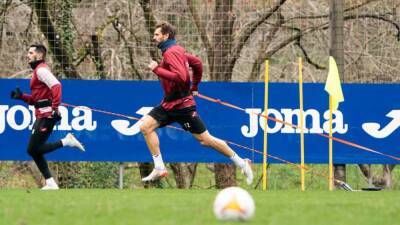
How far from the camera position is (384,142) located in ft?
54.2

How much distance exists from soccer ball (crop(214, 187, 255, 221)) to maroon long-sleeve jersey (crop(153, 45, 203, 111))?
518cm

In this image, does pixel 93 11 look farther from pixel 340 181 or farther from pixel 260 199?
pixel 260 199

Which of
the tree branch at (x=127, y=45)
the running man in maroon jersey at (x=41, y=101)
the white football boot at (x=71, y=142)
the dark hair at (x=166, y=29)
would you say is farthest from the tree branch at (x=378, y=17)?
the running man in maroon jersey at (x=41, y=101)

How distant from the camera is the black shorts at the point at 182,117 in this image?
13.9 metres

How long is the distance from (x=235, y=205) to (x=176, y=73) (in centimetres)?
546

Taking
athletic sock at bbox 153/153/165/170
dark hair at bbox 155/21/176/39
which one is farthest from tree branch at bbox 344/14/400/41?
athletic sock at bbox 153/153/165/170

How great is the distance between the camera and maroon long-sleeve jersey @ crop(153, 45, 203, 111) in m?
13.4

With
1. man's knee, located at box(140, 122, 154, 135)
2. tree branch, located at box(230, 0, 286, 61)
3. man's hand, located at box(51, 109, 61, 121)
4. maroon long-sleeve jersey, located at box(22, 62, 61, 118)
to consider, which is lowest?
man's knee, located at box(140, 122, 154, 135)

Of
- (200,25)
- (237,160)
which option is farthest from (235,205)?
(200,25)

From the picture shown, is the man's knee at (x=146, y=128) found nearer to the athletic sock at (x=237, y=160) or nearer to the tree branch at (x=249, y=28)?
the athletic sock at (x=237, y=160)

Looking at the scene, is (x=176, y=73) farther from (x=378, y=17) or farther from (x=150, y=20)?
(x=378, y=17)

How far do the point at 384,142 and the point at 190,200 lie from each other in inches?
235

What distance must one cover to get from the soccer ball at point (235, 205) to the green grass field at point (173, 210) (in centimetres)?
12

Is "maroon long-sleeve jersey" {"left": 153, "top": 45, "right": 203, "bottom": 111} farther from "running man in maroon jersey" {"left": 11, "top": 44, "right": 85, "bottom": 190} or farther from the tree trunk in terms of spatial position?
the tree trunk
